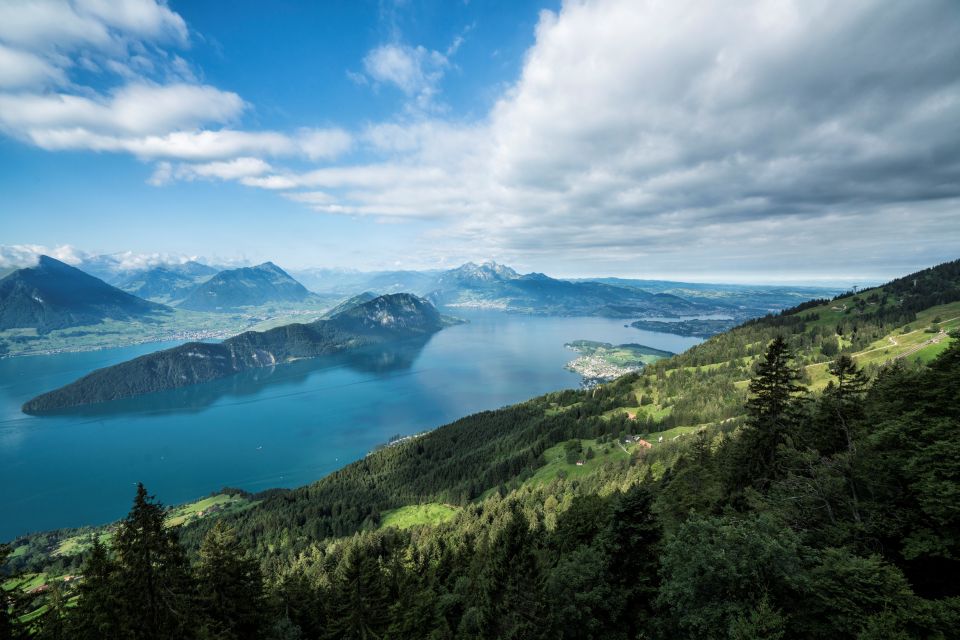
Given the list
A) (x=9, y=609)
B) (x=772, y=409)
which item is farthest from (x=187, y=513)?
(x=772, y=409)

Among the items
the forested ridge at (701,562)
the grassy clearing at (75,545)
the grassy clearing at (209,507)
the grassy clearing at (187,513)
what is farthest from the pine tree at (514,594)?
the grassy clearing at (75,545)

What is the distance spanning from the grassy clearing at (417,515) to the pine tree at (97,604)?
90500 millimetres

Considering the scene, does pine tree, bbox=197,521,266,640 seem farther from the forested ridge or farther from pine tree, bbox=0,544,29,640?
pine tree, bbox=0,544,29,640

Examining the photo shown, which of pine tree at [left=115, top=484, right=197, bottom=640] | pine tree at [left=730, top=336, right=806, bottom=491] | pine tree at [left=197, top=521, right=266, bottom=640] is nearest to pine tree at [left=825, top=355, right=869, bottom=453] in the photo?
pine tree at [left=730, top=336, right=806, bottom=491]

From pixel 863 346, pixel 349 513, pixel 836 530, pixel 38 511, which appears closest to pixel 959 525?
pixel 836 530

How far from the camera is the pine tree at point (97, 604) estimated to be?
75.4 ft

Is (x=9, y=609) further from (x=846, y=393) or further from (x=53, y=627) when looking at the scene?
(x=846, y=393)

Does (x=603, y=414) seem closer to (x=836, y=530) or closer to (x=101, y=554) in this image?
(x=836, y=530)

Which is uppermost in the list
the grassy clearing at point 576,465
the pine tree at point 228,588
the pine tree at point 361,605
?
the pine tree at point 228,588

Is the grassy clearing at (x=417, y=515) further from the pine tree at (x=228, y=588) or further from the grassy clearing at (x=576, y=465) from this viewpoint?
the pine tree at (x=228, y=588)

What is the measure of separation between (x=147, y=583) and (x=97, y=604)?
5.11m

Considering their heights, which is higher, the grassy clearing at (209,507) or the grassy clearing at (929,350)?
the grassy clearing at (929,350)

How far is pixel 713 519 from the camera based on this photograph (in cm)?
2277

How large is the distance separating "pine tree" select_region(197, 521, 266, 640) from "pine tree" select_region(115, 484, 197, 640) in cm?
414
